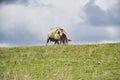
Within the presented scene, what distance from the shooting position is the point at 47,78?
2181 centimetres

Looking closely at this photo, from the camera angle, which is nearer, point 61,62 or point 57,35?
point 61,62

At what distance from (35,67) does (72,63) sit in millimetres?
2357

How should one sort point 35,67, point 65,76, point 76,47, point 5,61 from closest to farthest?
point 65,76 → point 35,67 → point 5,61 → point 76,47

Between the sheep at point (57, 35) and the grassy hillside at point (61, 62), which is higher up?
the sheep at point (57, 35)

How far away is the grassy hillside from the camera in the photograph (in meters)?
22.2

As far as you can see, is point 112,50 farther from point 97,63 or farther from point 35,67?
point 35,67

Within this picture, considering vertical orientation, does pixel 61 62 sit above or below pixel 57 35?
below

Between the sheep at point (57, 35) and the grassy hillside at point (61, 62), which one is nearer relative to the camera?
the grassy hillside at point (61, 62)

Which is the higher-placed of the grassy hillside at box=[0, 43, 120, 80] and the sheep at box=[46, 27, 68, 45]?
the sheep at box=[46, 27, 68, 45]

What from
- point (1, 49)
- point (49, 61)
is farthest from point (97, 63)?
point (1, 49)

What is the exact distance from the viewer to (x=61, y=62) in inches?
1021

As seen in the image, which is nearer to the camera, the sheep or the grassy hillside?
the grassy hillside

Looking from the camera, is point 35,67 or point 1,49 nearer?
point 35,67

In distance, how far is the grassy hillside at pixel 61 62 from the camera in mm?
22234
